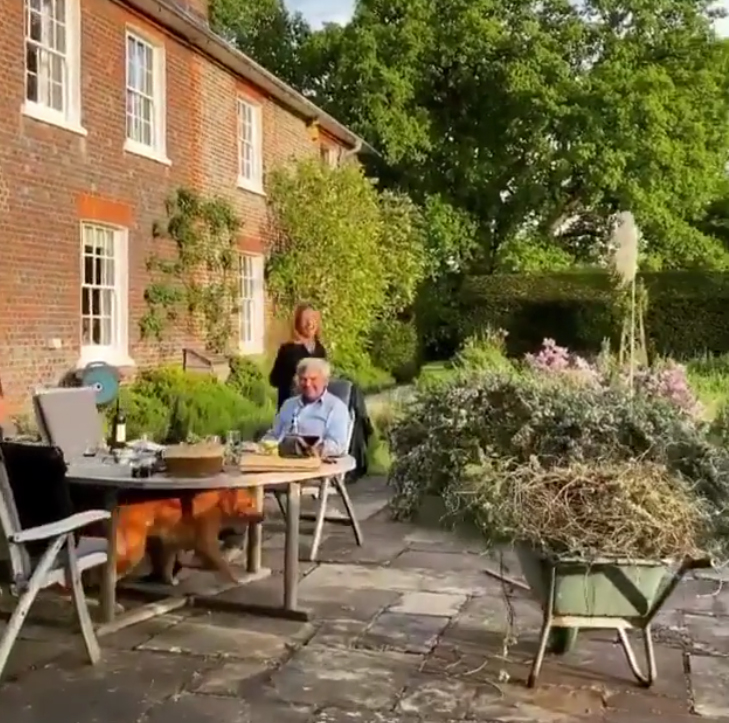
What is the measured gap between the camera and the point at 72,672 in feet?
15.5

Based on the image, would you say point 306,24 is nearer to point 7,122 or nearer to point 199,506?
point 7,122

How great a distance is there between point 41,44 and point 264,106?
714 cm

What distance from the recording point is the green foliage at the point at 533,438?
469 cm

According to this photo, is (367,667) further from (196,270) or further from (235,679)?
(196,270)

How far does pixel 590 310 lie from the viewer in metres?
24.5

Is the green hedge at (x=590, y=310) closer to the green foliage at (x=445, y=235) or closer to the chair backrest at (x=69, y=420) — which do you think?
the green foliage at (x=445, y=235)

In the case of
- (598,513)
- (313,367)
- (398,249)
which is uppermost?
(398,249)

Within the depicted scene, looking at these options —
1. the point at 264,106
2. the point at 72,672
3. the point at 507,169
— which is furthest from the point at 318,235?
the point at 72,672

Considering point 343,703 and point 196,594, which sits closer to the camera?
point 343,703

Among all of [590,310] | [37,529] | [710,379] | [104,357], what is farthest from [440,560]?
[590,310]

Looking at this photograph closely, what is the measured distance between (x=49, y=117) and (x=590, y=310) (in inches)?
587

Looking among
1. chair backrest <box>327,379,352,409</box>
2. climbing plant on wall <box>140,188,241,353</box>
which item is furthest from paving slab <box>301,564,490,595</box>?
climbing plant on wall <box>140,188,241,353</box>

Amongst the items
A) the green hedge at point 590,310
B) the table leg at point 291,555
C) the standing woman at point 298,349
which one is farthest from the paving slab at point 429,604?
the green hedge at point 590,310

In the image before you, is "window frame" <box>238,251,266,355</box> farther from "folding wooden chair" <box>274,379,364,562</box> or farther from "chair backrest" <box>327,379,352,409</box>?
"chair backrest" <box>327,379,352,409</box>
